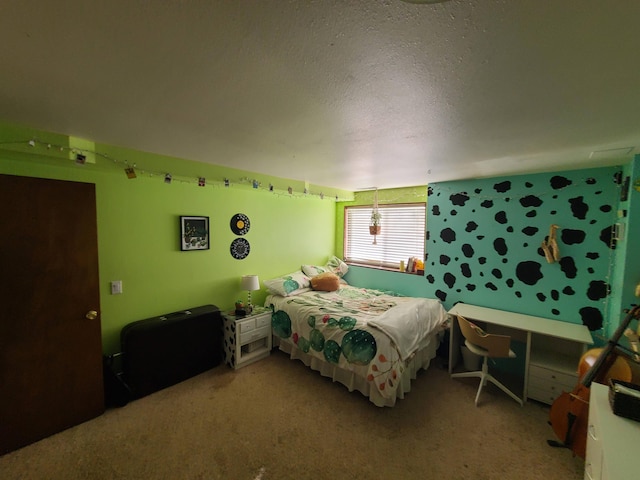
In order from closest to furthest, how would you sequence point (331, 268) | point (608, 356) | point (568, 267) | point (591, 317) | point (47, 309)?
point (608, 356)
point (47, 309)
point (591, 317)
point (568, 267)
point (331, 268)

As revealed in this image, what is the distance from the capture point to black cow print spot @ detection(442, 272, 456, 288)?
11.4ft

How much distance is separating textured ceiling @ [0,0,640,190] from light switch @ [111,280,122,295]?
4.36ft

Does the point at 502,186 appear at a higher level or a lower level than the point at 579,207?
higher

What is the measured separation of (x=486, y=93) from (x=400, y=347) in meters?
2.11

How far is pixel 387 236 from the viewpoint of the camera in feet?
14.5

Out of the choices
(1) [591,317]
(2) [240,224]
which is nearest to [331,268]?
(2) [240,224]

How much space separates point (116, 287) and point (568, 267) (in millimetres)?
4679

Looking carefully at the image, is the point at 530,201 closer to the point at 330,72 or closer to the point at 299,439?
the point at 330,72

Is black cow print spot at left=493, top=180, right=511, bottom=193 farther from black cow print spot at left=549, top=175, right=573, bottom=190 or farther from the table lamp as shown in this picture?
the table lamp

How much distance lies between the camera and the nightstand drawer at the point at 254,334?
3004mm

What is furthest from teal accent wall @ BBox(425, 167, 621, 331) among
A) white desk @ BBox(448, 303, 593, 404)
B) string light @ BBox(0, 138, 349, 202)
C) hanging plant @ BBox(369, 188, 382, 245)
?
string light @ BBox(0, 138, 349, 202)

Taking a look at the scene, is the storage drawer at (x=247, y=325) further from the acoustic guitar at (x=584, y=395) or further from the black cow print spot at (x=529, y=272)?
the black cow print spot at (x=529, y=272)

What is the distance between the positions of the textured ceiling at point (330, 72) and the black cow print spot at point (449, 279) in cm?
186

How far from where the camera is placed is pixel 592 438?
55.5 inches
